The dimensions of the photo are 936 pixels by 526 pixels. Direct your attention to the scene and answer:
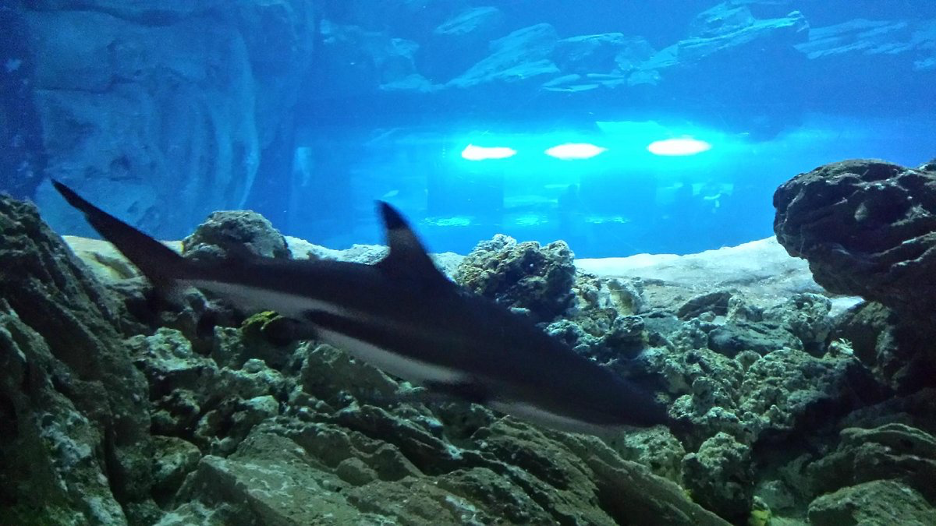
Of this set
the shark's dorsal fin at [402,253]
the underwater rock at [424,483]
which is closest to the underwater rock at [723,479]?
the underwater rock at [424,483]

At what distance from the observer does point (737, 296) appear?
197 inches

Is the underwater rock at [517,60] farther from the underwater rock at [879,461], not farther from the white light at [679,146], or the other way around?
the underwater rock at [879,461]

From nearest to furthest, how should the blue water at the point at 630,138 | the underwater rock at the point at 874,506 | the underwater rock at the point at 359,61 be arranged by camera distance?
1. the underwater rock at the point at 874,506
2. the blue water at the point at 630,138
3. the underwater rock at the point at 359,61

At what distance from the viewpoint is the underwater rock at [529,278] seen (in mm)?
4332

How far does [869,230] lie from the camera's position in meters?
3.39

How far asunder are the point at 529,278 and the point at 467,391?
2.79 meters

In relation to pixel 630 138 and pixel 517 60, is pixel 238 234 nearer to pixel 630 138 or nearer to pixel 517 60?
pixel 517 60

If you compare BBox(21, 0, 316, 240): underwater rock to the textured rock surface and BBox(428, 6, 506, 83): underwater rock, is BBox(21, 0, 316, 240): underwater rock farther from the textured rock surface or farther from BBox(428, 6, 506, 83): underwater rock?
the textured rock surface

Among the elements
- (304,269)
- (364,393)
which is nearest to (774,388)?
(364,393)

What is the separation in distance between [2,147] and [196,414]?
722 inches

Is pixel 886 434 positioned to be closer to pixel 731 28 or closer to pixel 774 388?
pixel 774 388

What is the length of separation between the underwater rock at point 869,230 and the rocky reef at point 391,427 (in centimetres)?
3

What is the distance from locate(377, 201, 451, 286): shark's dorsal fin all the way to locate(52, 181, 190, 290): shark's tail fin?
0.68m

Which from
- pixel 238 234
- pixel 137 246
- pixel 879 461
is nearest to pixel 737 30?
pixel 238 234
